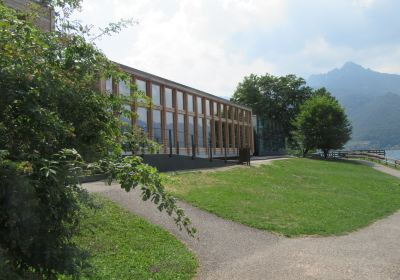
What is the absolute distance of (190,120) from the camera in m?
40.5

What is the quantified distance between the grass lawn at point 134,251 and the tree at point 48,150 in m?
3.28

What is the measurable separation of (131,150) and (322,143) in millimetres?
57035

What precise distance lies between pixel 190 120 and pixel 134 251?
1252 inches

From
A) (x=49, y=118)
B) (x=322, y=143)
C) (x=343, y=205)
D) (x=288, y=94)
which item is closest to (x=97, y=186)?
(x=343, y=205)

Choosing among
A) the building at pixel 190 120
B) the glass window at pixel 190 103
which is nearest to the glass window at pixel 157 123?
the building at pixel 190 120

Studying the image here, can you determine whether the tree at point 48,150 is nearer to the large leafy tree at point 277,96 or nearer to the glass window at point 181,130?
the glass window at point 181,130

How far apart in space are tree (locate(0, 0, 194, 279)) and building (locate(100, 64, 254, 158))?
876 inches

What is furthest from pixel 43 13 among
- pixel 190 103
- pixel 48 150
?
pixel 190 103

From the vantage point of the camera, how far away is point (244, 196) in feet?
54.5

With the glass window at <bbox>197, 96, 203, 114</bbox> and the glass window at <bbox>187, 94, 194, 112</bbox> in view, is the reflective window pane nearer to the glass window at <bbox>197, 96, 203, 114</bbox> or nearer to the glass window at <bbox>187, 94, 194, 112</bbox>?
the glass window at <bbox>197, 96, 203, 114</bbox>

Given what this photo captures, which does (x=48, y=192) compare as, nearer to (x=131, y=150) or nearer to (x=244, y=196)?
(x=131, y=150)

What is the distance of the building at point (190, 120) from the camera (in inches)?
1296

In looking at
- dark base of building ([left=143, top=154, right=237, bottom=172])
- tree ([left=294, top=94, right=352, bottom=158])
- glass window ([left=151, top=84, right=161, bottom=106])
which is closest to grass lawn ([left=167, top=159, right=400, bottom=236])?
dark base of building ([left=143, top=154, right=237, bottom=172])

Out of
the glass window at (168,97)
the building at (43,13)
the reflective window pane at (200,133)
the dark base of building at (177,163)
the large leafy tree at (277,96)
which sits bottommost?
the dark base of building at (177,163)
